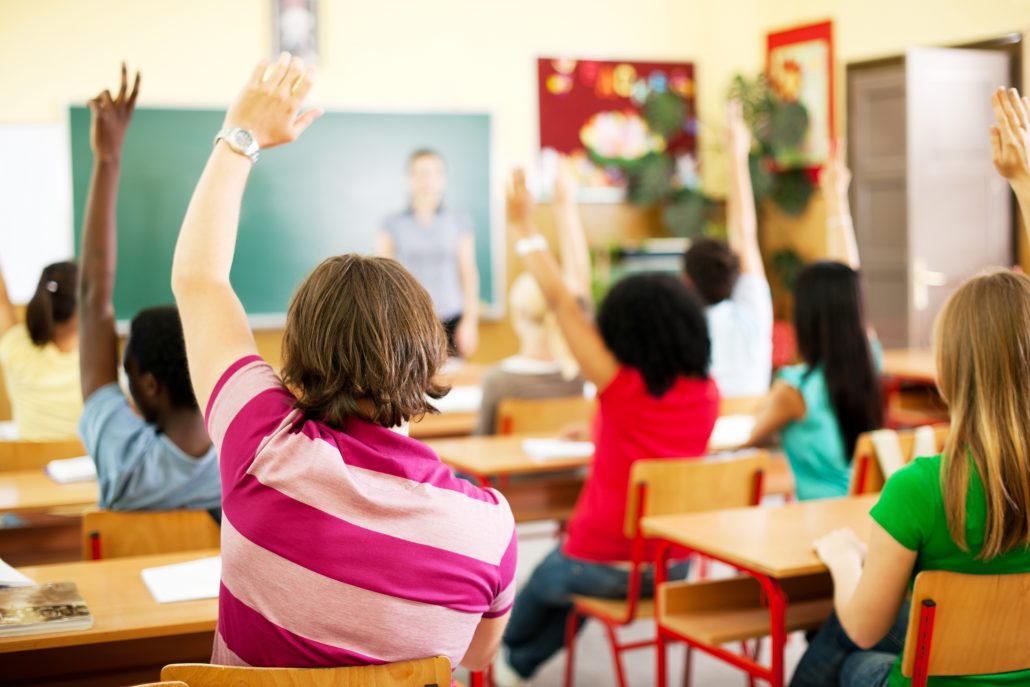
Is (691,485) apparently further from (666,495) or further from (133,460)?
(133,460)

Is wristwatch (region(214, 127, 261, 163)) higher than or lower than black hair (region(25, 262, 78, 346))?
higher

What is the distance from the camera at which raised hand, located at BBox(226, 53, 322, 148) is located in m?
1.69

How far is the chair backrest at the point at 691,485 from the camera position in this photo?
2906 mm

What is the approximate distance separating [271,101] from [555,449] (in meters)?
2.05

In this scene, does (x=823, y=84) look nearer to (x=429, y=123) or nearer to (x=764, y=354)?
(x=429, y=123)

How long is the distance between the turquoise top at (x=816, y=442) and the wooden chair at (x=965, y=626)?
4.26ft

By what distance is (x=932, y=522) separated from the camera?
1911 millimetres

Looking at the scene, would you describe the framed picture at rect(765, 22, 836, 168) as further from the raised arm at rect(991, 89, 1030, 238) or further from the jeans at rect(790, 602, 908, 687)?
the jeans at rect(790, 602, 908, 687)

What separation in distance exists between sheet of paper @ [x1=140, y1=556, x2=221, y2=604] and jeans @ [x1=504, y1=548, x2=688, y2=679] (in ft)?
3.84

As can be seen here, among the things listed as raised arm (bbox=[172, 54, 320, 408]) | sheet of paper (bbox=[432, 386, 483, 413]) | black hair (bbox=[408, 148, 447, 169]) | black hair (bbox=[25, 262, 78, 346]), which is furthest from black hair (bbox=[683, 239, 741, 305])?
black hair (bbox=[408, 148, 447, 169])

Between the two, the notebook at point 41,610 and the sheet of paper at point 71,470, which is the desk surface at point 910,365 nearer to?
the sheet of paper at point 71,470

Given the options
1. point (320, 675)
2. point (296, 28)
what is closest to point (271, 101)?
point (320, 675)

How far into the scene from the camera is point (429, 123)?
7.62 meters

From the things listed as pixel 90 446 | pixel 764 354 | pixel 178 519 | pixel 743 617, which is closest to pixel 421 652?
pixel 178 519
